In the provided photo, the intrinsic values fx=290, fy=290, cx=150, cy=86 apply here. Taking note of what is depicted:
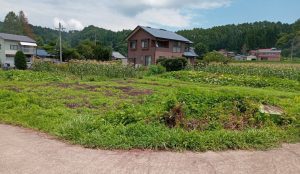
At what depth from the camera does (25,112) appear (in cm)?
696

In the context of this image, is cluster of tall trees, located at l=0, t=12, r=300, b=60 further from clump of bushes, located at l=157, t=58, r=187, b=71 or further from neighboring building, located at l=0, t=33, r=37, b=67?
clump of bushes, located at l=157, t=58, r=187, b=71

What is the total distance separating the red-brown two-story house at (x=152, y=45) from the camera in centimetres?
3982

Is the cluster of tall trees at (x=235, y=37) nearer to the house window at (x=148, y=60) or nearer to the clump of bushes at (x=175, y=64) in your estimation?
the house window at (x=148, y=60)

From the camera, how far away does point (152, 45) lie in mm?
39906

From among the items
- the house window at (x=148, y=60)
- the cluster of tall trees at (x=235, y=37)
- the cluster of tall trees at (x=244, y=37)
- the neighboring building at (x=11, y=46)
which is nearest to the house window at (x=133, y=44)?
the house window at (x=148, y=60)

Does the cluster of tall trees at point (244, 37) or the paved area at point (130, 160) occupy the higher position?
the cluster of tall trees at point (244, 37)

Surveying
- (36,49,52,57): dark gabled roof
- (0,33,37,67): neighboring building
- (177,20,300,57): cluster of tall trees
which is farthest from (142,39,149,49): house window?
(177,20,300,57): cluster of tall trees

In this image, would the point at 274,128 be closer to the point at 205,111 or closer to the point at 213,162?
the point at 205,111

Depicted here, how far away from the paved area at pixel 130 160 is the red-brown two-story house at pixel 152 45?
3483cm

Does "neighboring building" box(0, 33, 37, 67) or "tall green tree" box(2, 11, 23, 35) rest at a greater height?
"tall green tree" box(2, 11, 23, 35)

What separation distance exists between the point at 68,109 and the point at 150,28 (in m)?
34.8

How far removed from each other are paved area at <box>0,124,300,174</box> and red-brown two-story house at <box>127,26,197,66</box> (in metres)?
34.8

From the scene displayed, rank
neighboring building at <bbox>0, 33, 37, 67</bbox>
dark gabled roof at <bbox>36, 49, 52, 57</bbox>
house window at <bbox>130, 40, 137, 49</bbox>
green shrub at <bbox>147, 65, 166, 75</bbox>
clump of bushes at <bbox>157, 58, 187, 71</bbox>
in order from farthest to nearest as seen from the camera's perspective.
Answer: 1. dark gabled roof at <bbox>36, 49, 52, 57</bbox>
2. neighboring building at <bbox>0, 33, 37, 67</bbox>
3. house window at <bbox>130, 40, 137, 49</bbox>
4. clump of bushes at <bbox>157, 58, 187, 71</bbox>
5. green shrub at <bbox>147, 65, 166, 75</bbox>

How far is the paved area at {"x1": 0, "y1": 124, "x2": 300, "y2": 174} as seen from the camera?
3.84 m
